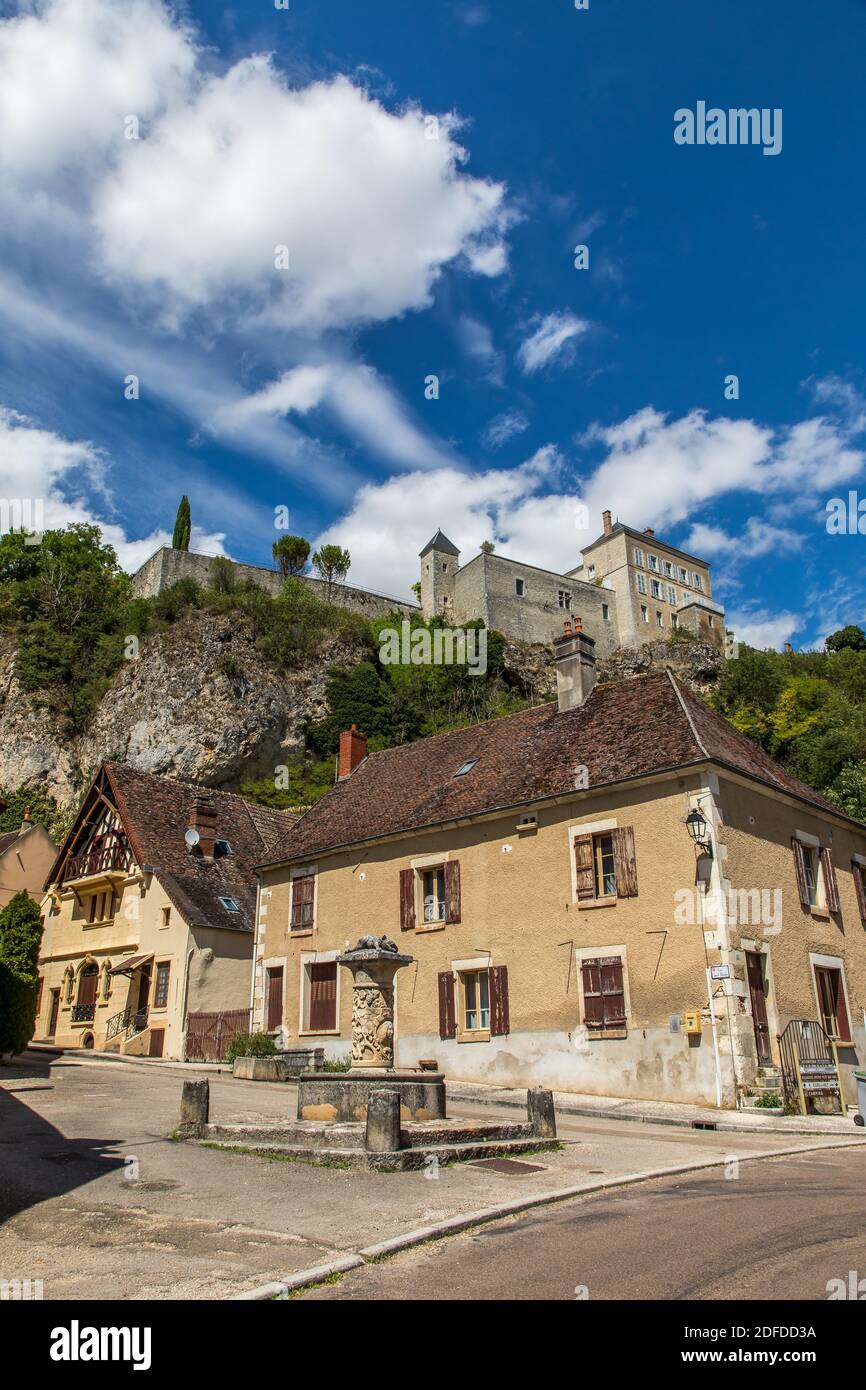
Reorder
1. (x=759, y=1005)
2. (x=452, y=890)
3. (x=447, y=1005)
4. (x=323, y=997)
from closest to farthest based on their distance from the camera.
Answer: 1. (x=759, y=1005)
2. (x=447, y=1005)
3. (x=452, y=890)
4. (x=323, y=997)

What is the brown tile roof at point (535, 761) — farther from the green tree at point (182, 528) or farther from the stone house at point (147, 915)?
the green tree at point (182, 528)

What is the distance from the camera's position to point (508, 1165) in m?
9.73

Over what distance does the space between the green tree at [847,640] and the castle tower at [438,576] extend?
3556 centimetres

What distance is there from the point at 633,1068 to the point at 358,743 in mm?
14554

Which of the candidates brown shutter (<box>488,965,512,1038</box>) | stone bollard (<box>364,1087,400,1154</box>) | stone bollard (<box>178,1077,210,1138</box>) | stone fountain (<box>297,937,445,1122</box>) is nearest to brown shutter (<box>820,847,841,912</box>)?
brown shutter (<box>488,965,512,1038</box>)

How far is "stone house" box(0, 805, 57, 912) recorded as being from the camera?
3438cm

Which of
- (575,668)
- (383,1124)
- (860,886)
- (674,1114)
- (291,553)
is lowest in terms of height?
(674,1114)

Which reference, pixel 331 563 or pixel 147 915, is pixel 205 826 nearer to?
pixel 147 915

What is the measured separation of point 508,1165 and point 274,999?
15605 millimetres

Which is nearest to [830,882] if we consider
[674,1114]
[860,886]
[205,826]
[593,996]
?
[860,886]

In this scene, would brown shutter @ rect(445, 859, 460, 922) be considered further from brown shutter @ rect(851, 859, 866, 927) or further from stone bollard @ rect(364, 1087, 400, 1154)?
stone bollard @ rect(364, 1087, 400, 1154)

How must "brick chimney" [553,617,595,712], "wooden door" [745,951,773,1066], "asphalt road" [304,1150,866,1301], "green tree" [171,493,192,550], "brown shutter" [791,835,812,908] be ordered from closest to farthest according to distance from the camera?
"asphalt road" [304,1150,866,1301]
"wooden door" [745,951,773,1066]
"brown shutter" [791,835,812,908]
"brick chimney" [553,617,595,712]
"green tree" [171,493,192,550]

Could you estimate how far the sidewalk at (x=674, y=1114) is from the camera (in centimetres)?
1395

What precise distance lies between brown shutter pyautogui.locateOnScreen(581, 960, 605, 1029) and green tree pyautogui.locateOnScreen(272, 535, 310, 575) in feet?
154
